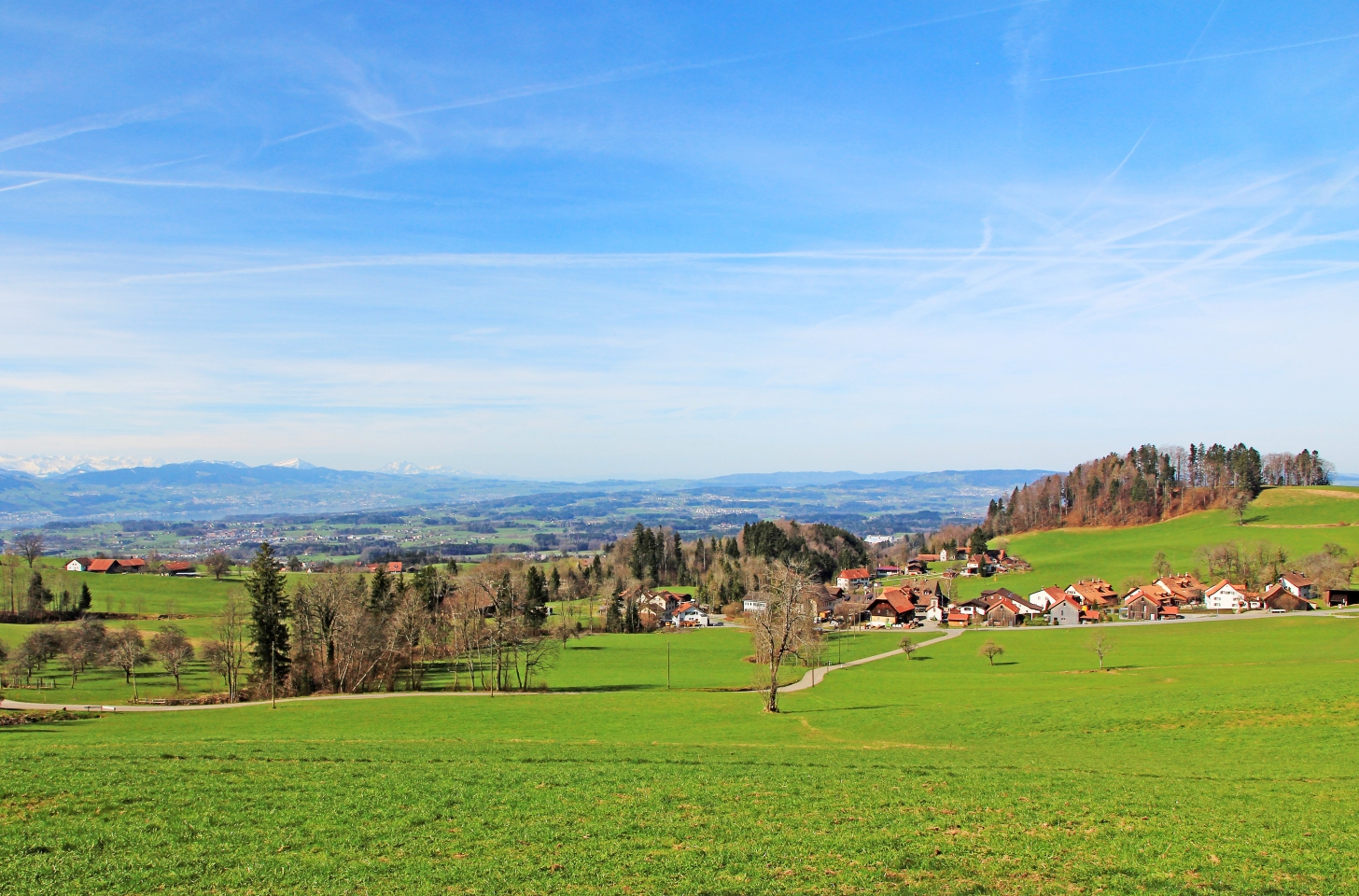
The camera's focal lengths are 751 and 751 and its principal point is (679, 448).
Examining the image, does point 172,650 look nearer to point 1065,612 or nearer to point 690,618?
point 690,618

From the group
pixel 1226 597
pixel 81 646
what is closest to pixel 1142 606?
pixel 1226 597

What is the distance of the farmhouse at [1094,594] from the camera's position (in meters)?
106

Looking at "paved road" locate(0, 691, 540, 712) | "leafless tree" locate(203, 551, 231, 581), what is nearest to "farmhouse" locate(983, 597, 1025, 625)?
"paved road" locate(0, 691, 540, 712)

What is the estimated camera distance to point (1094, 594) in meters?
109

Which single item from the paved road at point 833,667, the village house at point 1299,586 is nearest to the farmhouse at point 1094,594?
the village house at point 1299,586

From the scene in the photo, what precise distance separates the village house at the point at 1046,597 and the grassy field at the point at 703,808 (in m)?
77.2

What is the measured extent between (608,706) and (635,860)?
32.9 meters

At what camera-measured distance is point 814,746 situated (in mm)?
28188

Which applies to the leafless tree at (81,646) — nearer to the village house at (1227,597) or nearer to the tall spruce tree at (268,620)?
the tall spruce tree at (268,620)

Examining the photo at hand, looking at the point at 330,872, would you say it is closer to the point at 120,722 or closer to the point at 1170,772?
the point at 1170,772

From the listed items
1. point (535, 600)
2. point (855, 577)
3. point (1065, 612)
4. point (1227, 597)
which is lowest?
point (855, 577)

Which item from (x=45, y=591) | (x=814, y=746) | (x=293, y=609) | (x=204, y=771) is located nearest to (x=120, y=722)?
(x=293, y=609)

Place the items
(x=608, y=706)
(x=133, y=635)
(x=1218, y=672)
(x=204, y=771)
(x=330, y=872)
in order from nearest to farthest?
(x=330, y=872), (x=204, y=771), (x=608, y=706), (x=1218, y=672), (x=133, y=635)

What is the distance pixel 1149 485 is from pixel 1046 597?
74362mm
